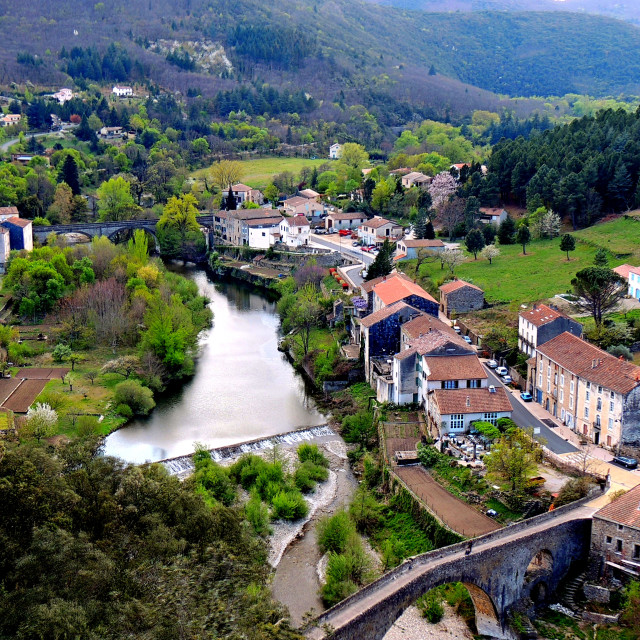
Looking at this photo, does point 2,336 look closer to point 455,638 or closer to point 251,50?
point 455,638

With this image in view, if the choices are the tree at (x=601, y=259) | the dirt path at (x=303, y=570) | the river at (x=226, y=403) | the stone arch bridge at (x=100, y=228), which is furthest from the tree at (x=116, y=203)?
the dirt path at (x=303, y=570)

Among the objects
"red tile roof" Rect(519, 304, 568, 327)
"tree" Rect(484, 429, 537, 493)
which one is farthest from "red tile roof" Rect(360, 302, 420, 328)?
"tree" Rect(484, 429, 537, 493)

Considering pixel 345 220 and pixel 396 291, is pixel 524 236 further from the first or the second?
pixel 345 220

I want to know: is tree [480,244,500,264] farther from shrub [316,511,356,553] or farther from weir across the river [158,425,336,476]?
shrub [316,511,356,553]

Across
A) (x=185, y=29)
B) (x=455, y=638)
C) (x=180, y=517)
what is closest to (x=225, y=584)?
(x=180, y=517)

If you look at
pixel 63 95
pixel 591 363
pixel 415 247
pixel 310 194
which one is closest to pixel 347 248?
pixel 415 247

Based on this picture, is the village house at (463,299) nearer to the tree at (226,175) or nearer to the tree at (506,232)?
the tree at (506,232)

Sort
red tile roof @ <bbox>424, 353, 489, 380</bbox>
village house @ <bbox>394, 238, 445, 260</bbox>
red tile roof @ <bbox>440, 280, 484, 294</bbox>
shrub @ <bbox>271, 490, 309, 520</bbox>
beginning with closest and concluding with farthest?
shrub @ <bbox>271, 490, 309, 520</bbox> → red tile roof @ <bbox>424, 353, 489, 380</bbox> → red tile roof @ <bbox>440, 280, 484, 294</bbox> → village house @ <bbox>394, 238, 445, 260</bbox>
